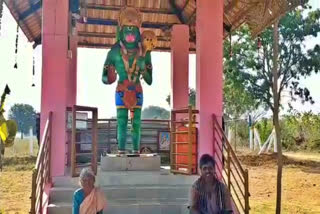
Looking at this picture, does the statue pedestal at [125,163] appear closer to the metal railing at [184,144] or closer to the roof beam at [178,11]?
the metal railing at [184,144]

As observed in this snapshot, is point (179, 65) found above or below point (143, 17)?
below

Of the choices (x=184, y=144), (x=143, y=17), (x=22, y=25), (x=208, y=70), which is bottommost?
(x=184, y=144)

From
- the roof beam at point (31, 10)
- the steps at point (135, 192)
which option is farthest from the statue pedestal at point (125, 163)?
the roof beam at point (31, 10)

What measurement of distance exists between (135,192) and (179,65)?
15.3ft

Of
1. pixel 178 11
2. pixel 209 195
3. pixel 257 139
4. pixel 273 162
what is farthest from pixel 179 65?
pixel 257 139

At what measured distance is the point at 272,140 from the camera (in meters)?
21.8

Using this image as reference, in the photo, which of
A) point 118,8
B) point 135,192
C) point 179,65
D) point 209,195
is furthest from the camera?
point 118,8

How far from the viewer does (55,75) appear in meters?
6.52

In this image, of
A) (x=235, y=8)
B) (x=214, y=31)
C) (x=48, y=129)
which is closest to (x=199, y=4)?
(x=214, y=31)

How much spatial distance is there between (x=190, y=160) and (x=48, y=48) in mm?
2695

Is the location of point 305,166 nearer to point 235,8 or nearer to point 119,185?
point 235,8

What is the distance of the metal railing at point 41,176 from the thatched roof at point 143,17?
3.15m

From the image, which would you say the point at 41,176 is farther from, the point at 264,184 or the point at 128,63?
the point at 264,184

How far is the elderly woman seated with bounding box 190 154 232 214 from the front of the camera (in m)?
4.30
